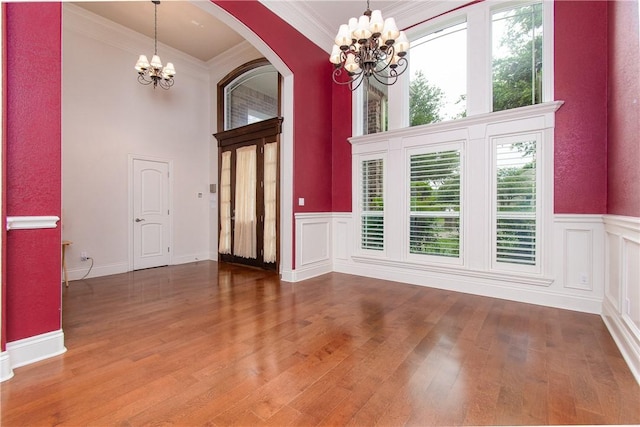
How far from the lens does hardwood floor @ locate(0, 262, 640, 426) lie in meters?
1.54

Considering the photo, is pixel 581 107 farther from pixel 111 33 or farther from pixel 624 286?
pixel 111 33

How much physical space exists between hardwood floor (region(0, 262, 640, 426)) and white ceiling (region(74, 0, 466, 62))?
4.10m

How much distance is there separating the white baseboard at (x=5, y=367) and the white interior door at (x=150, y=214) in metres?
3.54

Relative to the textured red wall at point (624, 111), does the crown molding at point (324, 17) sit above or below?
above

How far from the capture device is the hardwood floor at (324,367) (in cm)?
154

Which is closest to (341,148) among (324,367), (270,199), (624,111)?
(270,199)

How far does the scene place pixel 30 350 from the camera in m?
2.04

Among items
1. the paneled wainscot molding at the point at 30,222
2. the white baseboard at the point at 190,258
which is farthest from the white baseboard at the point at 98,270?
the paneled wainscot molding at the point at 30,222

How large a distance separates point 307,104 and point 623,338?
4.50 meters

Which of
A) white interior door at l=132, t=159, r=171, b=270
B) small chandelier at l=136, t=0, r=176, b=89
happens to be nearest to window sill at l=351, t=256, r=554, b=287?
white interior door at l=132, t=159, r=171, b=270

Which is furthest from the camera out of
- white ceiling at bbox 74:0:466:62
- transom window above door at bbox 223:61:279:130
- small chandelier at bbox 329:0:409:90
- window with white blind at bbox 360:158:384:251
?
transom window above door at bbox 223:61:279:130

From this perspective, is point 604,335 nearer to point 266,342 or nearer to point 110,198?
point 266,342

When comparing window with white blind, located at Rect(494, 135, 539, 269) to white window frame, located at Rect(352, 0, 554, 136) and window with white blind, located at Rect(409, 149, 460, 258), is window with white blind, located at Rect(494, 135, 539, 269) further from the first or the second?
white window frame, located at Rect(352, 0, 554, 136)

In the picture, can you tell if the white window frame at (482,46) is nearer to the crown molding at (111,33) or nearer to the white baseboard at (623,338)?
the white baseboard at (623,338)
